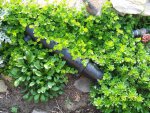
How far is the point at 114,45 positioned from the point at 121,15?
20.9 inches

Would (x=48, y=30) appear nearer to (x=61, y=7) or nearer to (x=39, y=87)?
(x=61, y=7)

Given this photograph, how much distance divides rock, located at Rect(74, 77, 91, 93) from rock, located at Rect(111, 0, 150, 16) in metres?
1.05

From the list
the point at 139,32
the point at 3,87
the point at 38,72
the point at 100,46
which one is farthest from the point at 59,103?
the point at 139,32

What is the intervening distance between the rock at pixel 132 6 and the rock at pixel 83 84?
1.05 meters

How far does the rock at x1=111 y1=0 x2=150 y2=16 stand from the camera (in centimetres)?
540

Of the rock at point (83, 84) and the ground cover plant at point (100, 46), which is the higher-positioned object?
the ground cover plant at point (100, 46)

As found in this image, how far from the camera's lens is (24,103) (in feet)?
17.3

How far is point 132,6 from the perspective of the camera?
5.49 meters

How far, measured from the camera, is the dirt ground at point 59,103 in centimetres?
524

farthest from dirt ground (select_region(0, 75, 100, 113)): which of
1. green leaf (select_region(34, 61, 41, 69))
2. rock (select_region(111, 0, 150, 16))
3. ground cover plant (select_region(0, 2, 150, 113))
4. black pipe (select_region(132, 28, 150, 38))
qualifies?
rock (select_region(111, 0, 150, 16))

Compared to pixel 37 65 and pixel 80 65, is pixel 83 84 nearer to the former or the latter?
pixel 80 65

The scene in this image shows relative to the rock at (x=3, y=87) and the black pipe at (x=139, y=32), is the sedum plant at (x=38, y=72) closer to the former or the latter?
the rock at (x=3, y=87)

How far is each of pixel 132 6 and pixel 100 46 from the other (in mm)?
742

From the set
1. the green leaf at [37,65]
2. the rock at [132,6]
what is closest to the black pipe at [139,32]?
the rock at [132,6]
